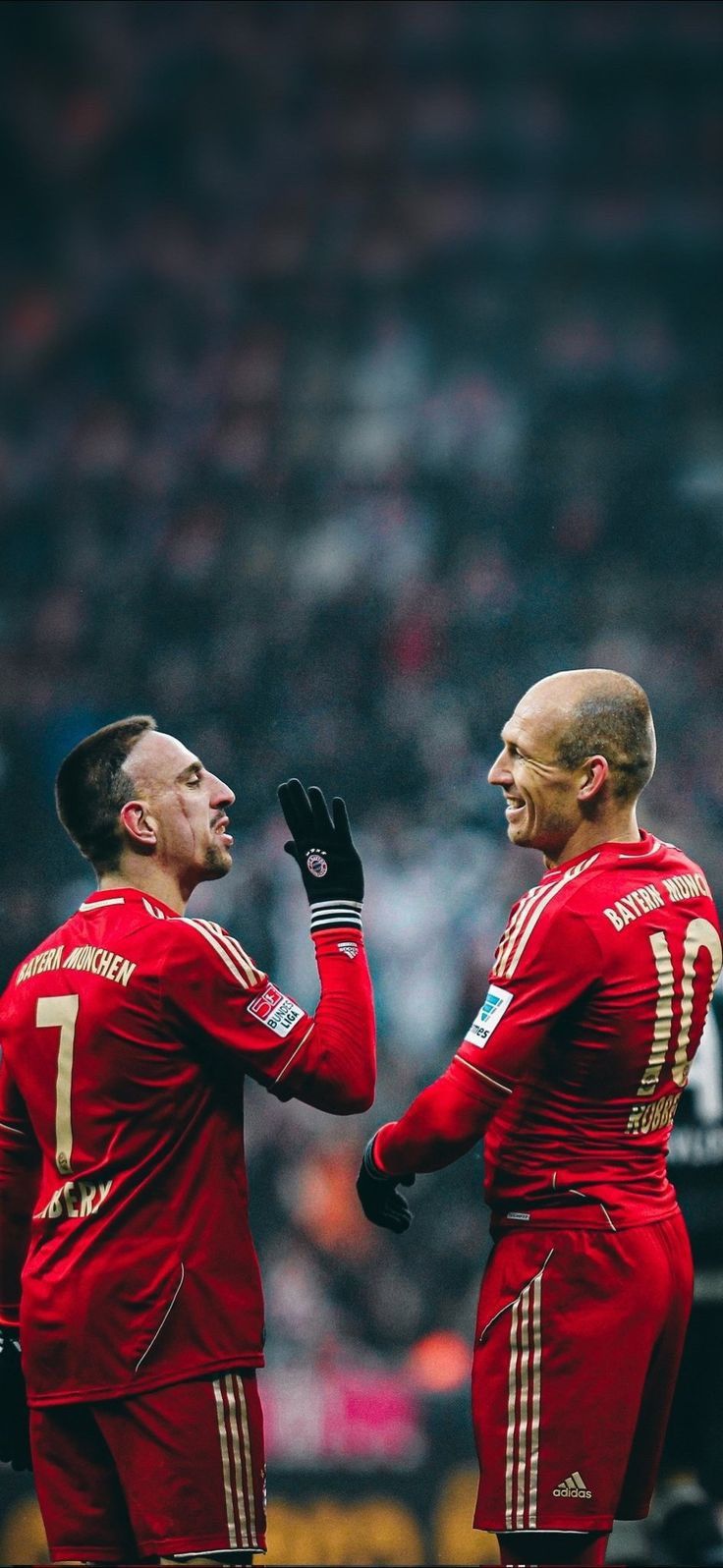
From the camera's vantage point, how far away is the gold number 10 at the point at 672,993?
101 inches

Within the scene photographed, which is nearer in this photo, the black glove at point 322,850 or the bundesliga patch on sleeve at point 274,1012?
the bundesliga patch on sleeve at point 274,1012

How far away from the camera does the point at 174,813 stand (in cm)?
278

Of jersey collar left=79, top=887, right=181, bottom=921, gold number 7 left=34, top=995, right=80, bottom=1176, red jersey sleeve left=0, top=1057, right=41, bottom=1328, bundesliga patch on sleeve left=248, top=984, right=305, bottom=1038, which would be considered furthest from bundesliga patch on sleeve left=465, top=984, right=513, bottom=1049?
red jersey sleeve left=0, top=1057, right=41, bottom=1328

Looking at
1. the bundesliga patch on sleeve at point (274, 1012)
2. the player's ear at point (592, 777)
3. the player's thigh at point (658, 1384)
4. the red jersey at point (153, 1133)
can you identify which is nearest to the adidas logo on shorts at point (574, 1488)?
the player's thigh at point (658, 1384)

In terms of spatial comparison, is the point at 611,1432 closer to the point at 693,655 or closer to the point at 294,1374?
the point at 294,1374

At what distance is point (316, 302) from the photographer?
9.65 meters

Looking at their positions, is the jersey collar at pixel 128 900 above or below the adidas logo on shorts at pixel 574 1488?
above

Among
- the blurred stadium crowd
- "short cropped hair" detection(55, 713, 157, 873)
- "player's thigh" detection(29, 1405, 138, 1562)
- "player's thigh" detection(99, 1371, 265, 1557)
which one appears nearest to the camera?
"player's thigh" detection(99, 1371, 265, 1557)

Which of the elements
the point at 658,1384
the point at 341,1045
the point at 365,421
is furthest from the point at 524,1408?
the point at 365,421

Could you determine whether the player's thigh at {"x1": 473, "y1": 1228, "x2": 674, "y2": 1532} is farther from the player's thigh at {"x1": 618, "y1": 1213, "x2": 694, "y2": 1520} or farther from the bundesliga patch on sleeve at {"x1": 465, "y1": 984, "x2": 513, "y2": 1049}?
the bundesliga patch on sleeve at {"x1": 465, "y1": 984, "x2": 513, "y2": 1049}

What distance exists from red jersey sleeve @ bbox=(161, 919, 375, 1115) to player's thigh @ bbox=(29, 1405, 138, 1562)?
634mm

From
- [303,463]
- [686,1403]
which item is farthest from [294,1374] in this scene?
[303,463]

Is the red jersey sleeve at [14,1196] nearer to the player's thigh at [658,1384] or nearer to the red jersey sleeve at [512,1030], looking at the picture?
the red jersey sleeve at [512,1030]

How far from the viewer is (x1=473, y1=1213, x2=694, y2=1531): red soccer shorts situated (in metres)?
2.46
